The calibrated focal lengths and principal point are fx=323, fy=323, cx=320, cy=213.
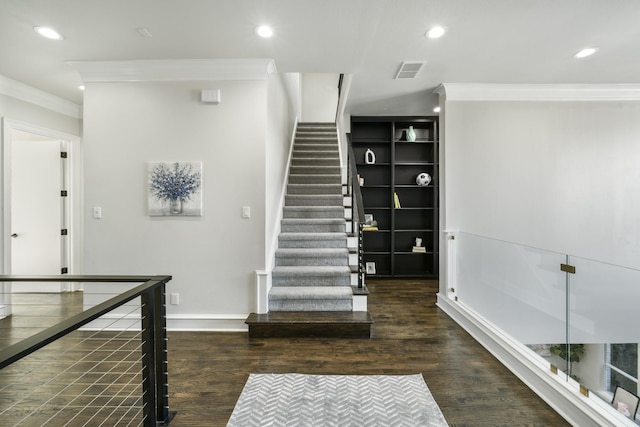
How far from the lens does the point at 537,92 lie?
13.0 feet

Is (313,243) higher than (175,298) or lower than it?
higher

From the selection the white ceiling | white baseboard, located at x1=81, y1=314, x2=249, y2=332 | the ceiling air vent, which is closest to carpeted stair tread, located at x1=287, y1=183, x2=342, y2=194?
the white ceiling

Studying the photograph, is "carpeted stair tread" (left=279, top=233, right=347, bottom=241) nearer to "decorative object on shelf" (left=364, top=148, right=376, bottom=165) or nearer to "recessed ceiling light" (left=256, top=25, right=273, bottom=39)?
"decorative object on shelf" (left=364, top=148, right=376, bottom=165)

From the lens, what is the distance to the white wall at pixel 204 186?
11.0 feet

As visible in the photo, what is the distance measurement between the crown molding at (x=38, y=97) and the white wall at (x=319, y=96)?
178 inches

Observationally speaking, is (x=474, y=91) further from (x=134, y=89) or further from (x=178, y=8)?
(x=134, y=89)

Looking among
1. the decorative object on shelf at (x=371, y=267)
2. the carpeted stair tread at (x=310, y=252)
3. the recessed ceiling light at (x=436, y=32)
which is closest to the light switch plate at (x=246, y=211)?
the carpeted stair tread at (x=310, y=252)

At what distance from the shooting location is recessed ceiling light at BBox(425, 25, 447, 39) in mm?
2672

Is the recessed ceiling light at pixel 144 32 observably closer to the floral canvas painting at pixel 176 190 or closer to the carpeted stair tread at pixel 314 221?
the floral canvas painting at pixel 176 190

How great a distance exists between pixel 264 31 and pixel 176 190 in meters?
1.76

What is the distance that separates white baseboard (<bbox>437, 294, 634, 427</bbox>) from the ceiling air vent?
104 inches

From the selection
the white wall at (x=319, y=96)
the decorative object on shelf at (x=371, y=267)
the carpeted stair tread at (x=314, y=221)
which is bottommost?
the decorative object on shelf at (x=371, y=267)

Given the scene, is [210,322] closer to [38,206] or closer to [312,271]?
[312,271]

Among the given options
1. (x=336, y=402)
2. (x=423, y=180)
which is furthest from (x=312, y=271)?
(x=423, y=180)
